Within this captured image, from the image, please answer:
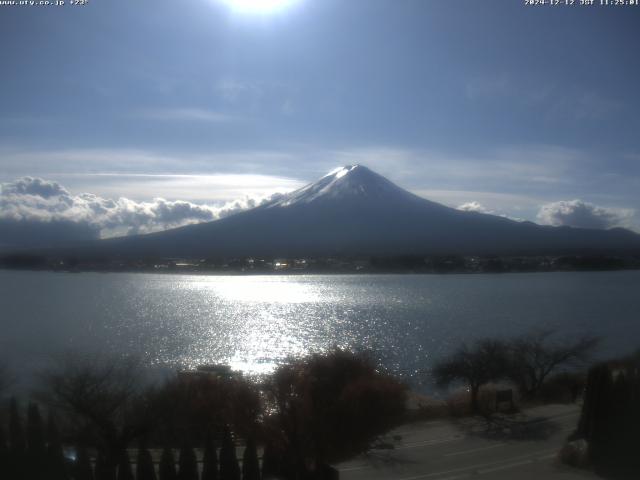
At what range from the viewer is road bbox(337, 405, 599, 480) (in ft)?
16.1

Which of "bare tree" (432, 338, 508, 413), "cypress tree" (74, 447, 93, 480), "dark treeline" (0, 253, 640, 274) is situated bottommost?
"bare tree" (432, 338, 508, 413)

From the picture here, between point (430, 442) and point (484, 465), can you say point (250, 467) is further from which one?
point (430, 442)

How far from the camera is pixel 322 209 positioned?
48125 mm

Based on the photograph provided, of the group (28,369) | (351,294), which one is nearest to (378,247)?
(351,294)

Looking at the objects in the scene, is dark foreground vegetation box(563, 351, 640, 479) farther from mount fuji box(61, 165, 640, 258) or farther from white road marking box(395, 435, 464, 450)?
mount fuji box(61, 165, 640, 258)

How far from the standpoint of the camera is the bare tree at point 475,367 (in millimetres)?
8633

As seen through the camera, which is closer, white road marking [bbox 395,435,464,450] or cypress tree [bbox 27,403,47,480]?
cypress tree [bbox 27,403,47,480]

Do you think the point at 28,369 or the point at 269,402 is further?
the point at 28,369

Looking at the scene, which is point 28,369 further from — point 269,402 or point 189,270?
point 189,270

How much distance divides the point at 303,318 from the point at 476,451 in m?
14.1

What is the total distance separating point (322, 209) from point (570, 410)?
41.6 meters

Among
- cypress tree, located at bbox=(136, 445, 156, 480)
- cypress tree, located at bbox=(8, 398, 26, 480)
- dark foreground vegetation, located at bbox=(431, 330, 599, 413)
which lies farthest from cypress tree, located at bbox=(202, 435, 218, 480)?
dark foreground vegetation, located at bbox=(431, 330, 599, 413)

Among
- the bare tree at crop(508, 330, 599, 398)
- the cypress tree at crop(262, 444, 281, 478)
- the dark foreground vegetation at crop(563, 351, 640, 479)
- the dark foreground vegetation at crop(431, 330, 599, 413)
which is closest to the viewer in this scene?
the cypress tree at crop(262, 444, 281, 478)

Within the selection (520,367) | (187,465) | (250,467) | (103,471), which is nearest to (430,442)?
(250,467)
